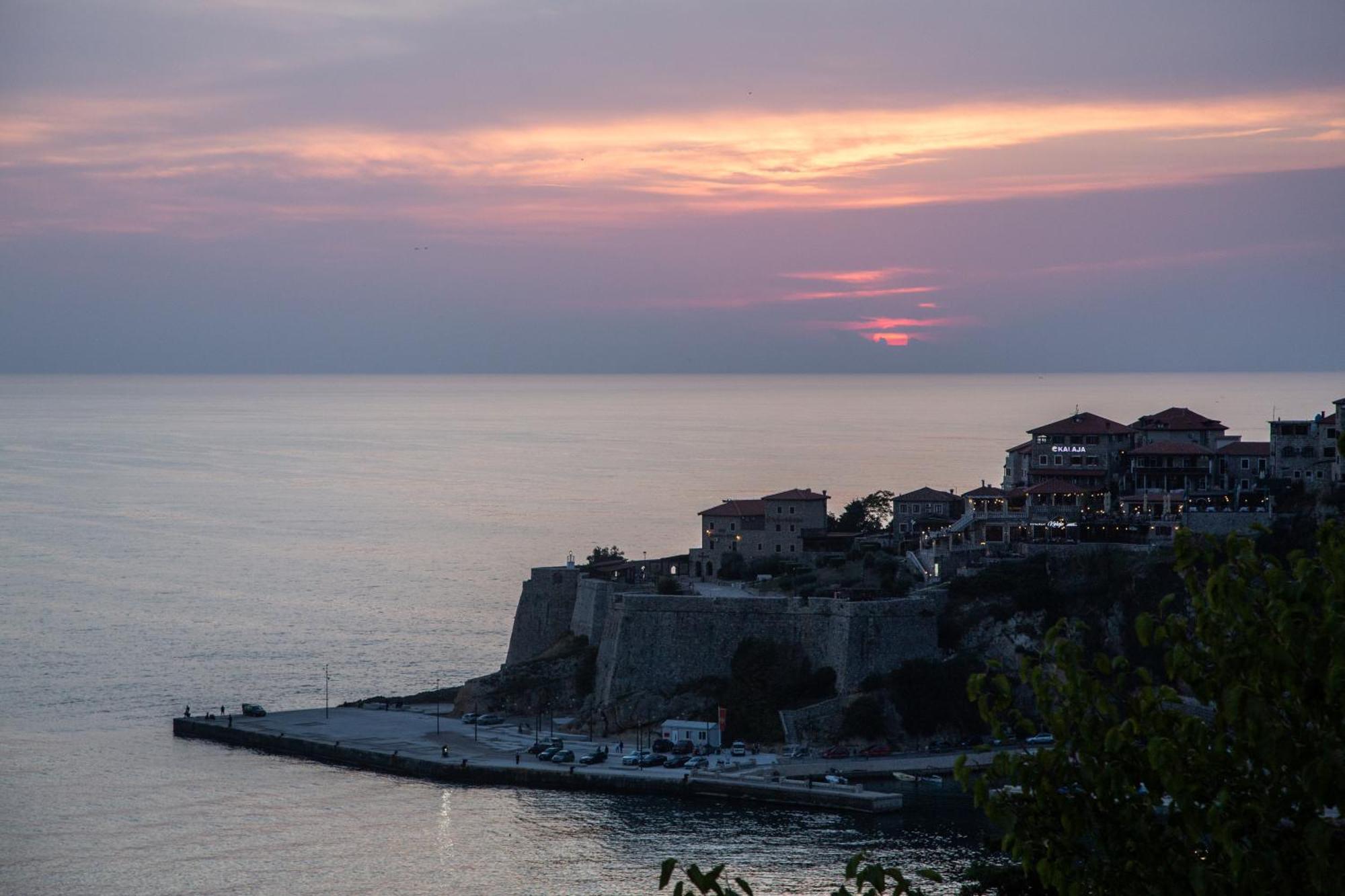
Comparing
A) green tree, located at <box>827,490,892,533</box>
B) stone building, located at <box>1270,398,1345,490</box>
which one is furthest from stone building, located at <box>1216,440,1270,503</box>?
green tree, located at <box>827,490,892,533</box>

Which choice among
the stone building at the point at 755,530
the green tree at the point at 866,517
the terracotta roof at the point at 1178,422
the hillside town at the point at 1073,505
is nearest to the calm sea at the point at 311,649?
the stone building at the point at 755,530

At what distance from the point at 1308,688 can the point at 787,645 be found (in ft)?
118

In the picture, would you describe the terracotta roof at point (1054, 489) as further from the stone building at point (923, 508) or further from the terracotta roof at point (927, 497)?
the terracotta roof at point (927, 497)

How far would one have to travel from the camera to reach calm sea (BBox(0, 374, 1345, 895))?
33781 millimetres

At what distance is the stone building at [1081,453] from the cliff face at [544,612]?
15684 mm

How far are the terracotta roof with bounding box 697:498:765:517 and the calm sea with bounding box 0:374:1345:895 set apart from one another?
395 inches

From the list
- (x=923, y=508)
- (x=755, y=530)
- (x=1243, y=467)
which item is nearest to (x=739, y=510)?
(x=755, y=530)

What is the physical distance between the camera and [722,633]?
45438mm

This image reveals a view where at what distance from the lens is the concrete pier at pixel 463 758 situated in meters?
37.8

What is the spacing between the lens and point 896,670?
4350cm

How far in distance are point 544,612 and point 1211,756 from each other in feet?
141

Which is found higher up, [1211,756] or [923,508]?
[923,508]

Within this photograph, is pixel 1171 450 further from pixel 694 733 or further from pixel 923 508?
pixel 694 733

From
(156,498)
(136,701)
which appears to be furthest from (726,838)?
(156,498)
